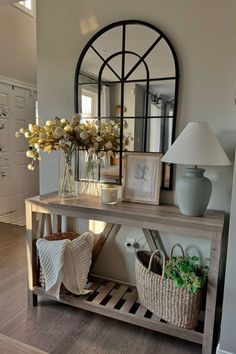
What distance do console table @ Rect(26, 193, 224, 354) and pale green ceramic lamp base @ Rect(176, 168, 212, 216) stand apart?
6 centimetres

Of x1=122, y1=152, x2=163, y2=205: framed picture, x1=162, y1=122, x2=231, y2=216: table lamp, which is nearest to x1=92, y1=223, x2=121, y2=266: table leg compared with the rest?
x1=122, y1=152, x2=163, y2=205: framed picture

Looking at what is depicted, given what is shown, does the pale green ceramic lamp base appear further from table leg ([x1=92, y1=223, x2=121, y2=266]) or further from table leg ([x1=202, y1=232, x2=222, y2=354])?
table leg ([x1=92, y1=223, x2=121, y2=266])

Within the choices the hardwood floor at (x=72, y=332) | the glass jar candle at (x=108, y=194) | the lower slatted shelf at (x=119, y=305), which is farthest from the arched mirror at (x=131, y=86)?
the hardwood floor at (x=72, y=332)

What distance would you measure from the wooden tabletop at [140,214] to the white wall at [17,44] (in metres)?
3.23

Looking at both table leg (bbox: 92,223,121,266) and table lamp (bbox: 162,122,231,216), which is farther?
table leg (bbox: 92,223,121,266)

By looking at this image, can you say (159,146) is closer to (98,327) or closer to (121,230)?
(121,230)

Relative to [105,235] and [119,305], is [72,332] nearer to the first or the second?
[119,305]

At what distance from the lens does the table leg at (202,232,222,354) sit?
155 cm

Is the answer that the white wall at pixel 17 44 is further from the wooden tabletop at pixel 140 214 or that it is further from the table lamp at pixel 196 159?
the table lamp at pixel 196 159

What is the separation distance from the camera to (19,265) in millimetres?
2812

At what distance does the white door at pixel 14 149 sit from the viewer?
4.48 metres

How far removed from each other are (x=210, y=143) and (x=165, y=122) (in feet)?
1.52

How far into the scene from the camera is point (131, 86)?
2.07m

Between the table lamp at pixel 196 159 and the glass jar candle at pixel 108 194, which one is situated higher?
the table lamp at pixel 196 159
